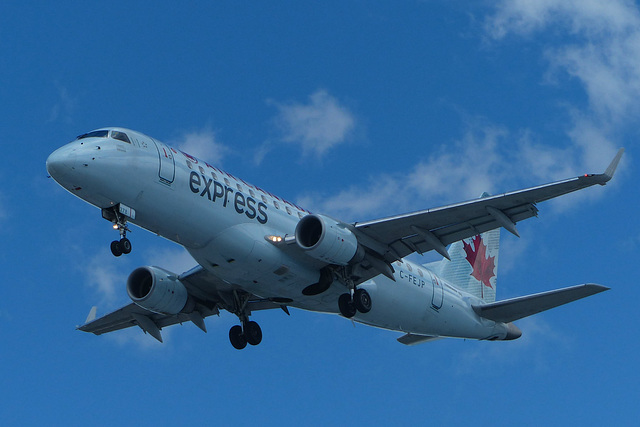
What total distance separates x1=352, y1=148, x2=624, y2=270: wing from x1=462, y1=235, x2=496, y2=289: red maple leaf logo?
964 centimetres

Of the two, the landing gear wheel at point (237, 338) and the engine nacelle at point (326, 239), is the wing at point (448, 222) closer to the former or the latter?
the engine nacelle at point (326, 239)

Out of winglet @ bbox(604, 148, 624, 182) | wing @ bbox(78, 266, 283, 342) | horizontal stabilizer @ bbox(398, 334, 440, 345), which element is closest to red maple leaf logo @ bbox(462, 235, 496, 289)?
horizontal stabilizer @ bbox(398, 334, 440, 345)

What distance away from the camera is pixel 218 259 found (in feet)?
96.0

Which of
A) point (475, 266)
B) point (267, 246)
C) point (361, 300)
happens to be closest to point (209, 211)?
point (267, 246)

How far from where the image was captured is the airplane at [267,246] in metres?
27.5

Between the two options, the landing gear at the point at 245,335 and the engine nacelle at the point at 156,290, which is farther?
the landing gear at the point at 245,335

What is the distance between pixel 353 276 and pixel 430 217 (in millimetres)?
3256

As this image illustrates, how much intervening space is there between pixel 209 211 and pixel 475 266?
15656 millimetres

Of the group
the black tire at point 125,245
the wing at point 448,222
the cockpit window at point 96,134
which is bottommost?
the black tire at point 125,245

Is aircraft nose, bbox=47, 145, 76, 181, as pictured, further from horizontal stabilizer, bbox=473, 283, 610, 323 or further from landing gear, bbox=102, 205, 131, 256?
horizontal stabilizer, bbox=473, 283, 610, 323

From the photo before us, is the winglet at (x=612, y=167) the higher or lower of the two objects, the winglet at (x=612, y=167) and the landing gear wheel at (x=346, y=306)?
the higher

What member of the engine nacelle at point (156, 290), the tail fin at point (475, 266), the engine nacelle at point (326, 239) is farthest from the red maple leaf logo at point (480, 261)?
the engine nacelle at point (156, 290)

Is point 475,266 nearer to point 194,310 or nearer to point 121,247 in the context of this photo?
point 194,310

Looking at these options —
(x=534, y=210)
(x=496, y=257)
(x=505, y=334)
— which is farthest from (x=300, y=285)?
(x=496, y=257)
